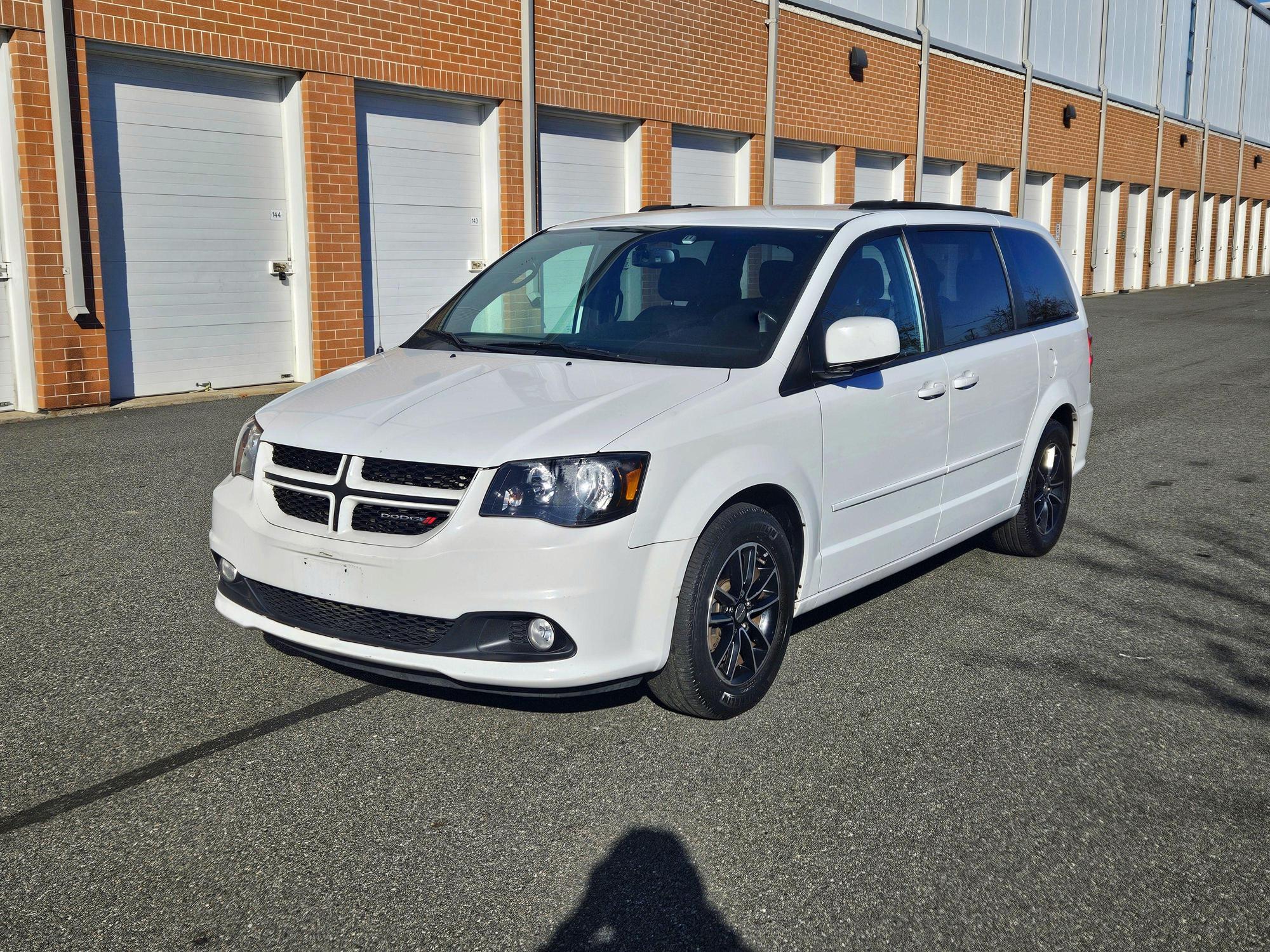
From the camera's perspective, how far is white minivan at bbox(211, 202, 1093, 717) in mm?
3770

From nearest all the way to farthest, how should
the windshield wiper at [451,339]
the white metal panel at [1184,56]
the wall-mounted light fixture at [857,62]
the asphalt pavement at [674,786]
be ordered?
1. the asphalt pavement at [674,786]
2. the windshield wiper at [451,339]
3. the wall-mounted light fixture at [857,62]
4. the white metal panel at [1184,56]

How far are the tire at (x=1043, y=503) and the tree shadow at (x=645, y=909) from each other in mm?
3494

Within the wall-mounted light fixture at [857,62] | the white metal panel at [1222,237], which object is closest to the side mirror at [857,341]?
the wall-mounted light fixture at [857,62]

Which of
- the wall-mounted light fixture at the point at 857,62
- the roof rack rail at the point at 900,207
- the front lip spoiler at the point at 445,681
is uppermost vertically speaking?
the wall-mounted light fixture at the point at 857,62

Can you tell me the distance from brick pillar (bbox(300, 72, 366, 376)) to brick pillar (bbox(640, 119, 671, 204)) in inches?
186

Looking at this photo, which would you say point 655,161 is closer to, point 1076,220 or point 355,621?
point 355,621

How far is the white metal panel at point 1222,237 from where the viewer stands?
43344mm

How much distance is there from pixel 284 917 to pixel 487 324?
293 cm

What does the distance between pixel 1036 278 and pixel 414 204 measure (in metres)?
9.09

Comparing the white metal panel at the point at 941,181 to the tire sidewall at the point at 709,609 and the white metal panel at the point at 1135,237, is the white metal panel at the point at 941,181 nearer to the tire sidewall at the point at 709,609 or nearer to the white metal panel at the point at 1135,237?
the white metal panel at the point at 1135,237

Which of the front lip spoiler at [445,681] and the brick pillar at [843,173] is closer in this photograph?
the front lip spoiler at [445,681]

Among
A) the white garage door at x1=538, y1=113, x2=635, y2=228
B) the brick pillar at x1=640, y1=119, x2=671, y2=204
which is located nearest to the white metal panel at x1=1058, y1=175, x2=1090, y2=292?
the brick pillar at x1=640, y1=119, x2=671, y2=204

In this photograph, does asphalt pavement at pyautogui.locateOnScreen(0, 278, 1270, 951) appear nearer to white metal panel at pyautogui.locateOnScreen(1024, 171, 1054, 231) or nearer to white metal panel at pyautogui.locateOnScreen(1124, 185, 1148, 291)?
white metal panel at pyautogui.locateOnScreen(1024, 171, 1054, 231)

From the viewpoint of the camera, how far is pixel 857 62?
20.5 m
